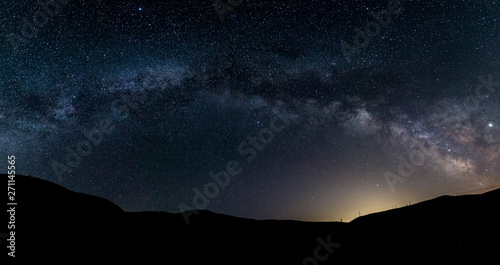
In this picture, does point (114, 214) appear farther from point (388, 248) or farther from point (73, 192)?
point (388, 248)

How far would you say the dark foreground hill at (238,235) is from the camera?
49.4ft

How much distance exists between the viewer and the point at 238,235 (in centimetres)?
2577

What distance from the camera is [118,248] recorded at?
17.7 meters

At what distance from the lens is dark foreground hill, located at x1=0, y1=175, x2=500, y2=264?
1505 cm

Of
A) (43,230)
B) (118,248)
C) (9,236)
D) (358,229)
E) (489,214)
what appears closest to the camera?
(9,236)

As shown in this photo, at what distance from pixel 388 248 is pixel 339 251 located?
386cm

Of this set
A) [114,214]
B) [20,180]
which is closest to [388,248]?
[114,214]

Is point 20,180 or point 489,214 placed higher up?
point 20,180
